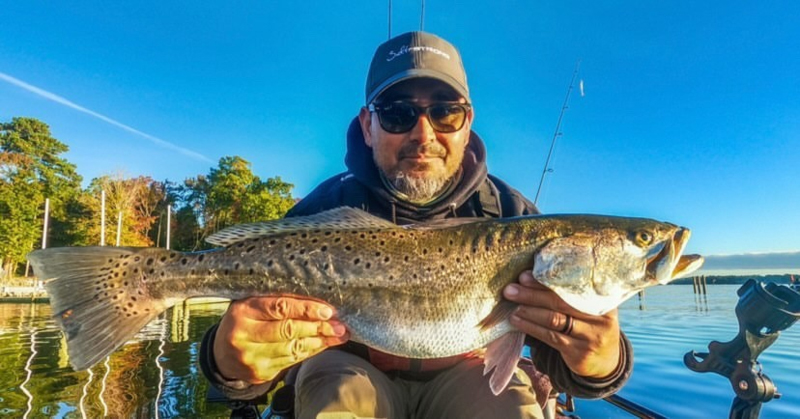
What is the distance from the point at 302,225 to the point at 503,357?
1447 mm

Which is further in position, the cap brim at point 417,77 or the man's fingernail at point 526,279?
the cap brim at point 417,77

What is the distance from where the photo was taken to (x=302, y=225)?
293 centimetres

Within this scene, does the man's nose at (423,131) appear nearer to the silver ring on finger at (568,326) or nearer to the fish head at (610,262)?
the fish head at (610,262)

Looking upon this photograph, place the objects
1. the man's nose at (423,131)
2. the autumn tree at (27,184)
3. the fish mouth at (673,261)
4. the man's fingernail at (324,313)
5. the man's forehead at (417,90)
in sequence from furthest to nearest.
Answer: the autumn tree at (27,184) < the man's forehead at (417,90) < the man's nose at (423,131) < the man's fingernail at (324,313) < the fish mouth at (673,261)

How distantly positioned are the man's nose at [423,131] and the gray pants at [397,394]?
1.77 meters

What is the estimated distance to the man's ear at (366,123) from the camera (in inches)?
170

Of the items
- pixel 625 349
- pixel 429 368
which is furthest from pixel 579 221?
pixel 429 368

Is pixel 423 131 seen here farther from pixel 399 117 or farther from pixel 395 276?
pixel 395 276

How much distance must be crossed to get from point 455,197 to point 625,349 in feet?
5.43

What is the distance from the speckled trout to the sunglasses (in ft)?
4.34

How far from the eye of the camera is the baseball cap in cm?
394

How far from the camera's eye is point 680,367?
34.1 feet

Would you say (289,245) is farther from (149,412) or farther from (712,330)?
(712,330)

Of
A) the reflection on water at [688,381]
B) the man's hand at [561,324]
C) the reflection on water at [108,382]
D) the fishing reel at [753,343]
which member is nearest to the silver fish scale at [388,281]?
the man's hand at [561,324]
